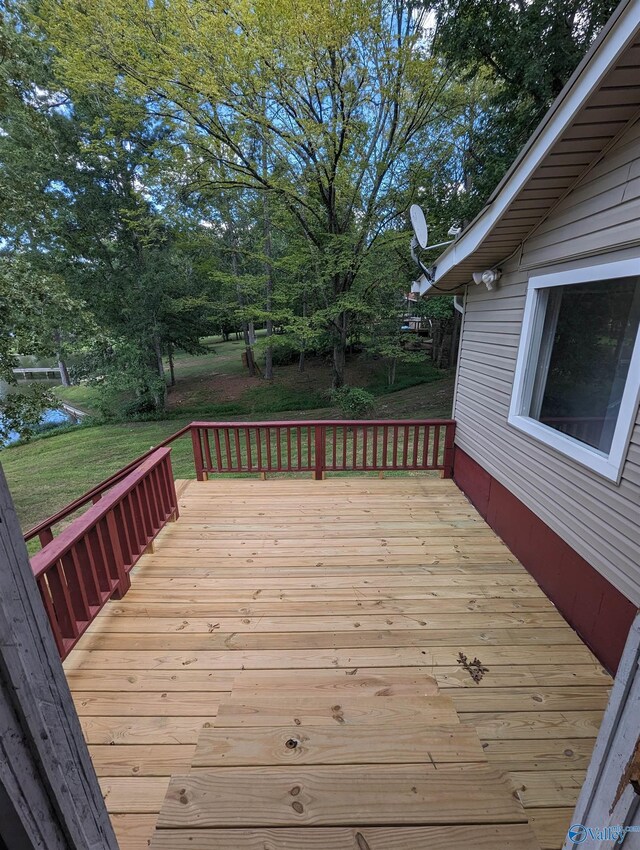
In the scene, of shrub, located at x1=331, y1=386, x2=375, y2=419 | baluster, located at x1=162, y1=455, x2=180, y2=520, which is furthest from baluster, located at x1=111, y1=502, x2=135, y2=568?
shrub, located at x1=331, y1=386, x2=375, y2=419

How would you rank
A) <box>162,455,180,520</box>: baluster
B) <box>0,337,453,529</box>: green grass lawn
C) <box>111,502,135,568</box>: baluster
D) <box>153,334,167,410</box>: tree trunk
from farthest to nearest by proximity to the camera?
<box>153,334,167,410</box>: tree trunk, <box>0,337,453,529</box>: green grass lawn, <box>162,455,180,520</box>: baluster, <box>111,502,135,568</box>: baluster

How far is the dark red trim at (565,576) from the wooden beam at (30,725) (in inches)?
90.0

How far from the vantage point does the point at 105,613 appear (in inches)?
97.1

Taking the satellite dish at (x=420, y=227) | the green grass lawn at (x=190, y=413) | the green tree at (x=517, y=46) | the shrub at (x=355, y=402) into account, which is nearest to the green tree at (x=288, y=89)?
the green tree at (x=517, y=46)

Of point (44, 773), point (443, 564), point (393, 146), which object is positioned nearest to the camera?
point (44, 773)

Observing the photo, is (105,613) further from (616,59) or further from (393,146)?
(393,146)

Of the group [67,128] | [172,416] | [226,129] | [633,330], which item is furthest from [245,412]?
[633,330]

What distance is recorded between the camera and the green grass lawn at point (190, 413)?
7.51 meters

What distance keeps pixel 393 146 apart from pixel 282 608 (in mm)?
8542

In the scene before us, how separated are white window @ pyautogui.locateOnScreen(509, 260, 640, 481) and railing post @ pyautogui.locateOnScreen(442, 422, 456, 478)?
145cm

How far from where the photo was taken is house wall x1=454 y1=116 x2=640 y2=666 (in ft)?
6.45

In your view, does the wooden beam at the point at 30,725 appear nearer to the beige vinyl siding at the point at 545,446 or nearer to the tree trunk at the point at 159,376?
the beige vinyl siding at the point at 545,446

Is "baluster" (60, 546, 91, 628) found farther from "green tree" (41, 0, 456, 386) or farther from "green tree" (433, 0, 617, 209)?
"green tree" (433, 0, 617, 209)

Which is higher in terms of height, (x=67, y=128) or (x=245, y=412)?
(x=67, y=128)
